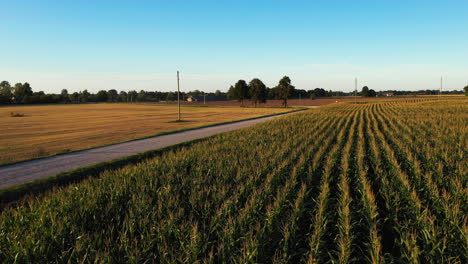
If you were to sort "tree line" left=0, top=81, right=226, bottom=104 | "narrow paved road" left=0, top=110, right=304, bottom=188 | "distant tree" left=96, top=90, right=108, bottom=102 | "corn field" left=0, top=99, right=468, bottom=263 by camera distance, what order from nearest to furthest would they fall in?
"corn field" left=0, top=99, right=468, bottom=263
"narrow paved road" left=0, top=110, right=304, bottom=188
"tree line" left=0, top=81, right=226, bottom=104
"distant tree" left=96, top=90, right=108, bottom=102

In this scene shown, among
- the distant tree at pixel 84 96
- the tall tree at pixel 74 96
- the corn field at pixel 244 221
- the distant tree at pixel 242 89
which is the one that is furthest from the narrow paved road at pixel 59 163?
the tall tree at pixel 74 96

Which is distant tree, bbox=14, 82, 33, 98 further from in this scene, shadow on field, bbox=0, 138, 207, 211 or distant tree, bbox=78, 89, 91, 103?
shadow on field, bbox=0, 138, 207, 211

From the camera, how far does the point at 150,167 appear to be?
32.2 feet

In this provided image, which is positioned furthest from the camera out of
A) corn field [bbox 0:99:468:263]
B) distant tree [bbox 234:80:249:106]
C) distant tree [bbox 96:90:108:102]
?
distant tree [bbox 96:90:108:102]

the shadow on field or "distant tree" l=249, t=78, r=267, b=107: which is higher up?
"distant tree" l=249, t=78, r=267, b=107

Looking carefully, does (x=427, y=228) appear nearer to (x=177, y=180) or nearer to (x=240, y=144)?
(x=177, y=180)

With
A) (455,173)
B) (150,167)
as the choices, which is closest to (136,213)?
(150,167)

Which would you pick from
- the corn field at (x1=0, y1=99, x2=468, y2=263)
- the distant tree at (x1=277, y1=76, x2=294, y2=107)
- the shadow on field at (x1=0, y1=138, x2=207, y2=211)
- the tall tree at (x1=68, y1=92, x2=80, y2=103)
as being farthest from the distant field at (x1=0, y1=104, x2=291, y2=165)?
the tall tree at (x1=68, y1=92, x2=80, y2=103)

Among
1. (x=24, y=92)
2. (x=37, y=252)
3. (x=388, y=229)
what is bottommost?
(x=388, y=229)

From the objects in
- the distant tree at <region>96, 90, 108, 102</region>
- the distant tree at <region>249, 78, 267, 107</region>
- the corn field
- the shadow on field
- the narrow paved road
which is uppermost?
the distant tree at <region>96, 90, 108, 102</region>

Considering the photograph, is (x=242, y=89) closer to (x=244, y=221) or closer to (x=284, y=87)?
(x=284, y=87)

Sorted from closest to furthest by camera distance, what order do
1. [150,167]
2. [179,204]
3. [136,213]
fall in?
[136,213]
[179,204]
[150,167]

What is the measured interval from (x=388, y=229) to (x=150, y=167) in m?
7.76

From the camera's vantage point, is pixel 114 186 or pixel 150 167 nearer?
pixel 114 186
